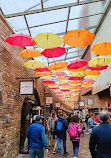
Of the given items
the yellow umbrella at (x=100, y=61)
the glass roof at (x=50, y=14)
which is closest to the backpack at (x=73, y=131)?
the yellow umbrella at (x=100, y=61)

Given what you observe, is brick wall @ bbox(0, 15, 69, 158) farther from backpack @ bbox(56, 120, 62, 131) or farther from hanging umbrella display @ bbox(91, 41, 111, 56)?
hanging umbrella display @ bbox(91, 41, 111, 56)

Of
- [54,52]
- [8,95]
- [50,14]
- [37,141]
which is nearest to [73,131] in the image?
[37,141]

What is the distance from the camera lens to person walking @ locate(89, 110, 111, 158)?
7.42 feet

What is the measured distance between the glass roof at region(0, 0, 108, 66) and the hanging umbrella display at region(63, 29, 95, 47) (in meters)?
2.67

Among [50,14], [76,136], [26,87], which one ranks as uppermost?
[50,14]

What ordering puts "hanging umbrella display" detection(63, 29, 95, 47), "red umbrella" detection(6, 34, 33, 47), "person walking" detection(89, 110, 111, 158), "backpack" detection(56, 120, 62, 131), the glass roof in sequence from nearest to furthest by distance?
"person walking" detection(89, 110, 111, 158) → "red umbrella" detection(6, 34, 33, 47) → "hanging umbrella display" detection(63, 29, 95, 47) → "backpack" detection(56, 120, 62, 131) → the glass roof

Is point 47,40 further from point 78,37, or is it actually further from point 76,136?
point 76,136

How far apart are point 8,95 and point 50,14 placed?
4636mm

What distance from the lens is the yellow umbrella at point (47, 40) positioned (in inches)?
197

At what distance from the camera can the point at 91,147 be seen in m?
2.45

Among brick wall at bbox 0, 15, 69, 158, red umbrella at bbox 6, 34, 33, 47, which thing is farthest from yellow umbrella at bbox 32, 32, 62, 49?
brick wall at bbox 0, 15, 69, 158

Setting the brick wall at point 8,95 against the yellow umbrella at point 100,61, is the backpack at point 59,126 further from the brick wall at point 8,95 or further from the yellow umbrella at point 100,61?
the yellow umbrella at point 100,61

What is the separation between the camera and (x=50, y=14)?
Answer: 7.62 metres

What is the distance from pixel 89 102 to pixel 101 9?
28.9 ft
